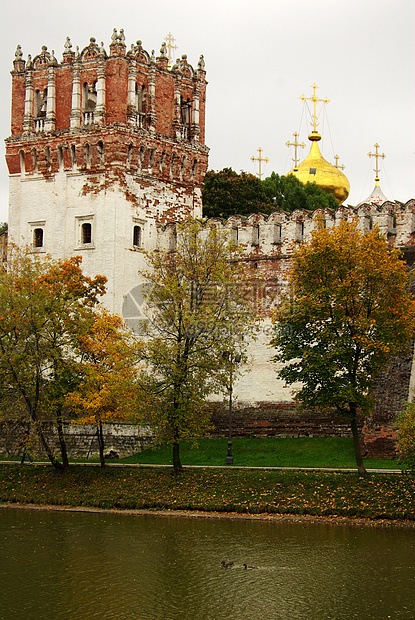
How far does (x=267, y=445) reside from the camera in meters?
31.4

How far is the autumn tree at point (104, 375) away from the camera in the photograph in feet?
88.2

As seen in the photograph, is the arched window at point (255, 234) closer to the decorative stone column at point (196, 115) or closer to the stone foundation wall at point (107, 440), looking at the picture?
the decorative stone column at point (196, 115)

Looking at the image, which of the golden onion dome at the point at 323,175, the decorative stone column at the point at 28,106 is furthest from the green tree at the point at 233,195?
the decorative stone column at the point at 28,106

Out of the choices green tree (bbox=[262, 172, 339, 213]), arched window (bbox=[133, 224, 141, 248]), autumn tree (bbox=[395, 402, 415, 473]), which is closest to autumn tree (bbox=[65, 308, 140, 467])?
arched window (bbox=[133, 224, 141, 248])

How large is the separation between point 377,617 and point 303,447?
671 inches

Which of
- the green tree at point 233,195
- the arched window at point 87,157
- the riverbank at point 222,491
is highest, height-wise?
the green tree at point 233,195

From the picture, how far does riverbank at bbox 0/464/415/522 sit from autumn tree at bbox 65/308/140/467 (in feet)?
6.52

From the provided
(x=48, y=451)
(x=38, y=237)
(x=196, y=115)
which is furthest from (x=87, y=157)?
(x=48, y=451)

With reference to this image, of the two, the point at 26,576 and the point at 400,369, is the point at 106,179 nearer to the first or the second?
the point at 400,369

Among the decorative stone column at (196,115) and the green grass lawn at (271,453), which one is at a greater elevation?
the decorative stone column at (196,115)

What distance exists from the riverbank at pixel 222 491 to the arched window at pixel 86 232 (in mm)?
11516

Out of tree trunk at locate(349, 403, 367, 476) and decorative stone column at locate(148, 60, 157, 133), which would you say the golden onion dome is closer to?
decorative stone column at locate(148, 60, 157, 133)

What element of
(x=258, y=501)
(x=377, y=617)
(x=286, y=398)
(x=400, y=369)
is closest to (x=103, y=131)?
(x=286, y=398)

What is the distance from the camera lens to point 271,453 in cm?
3023
